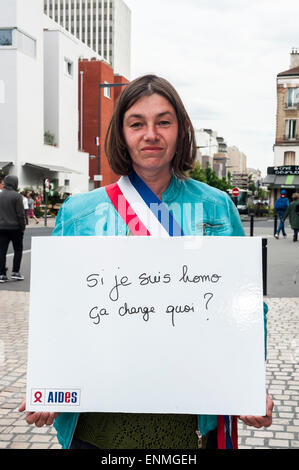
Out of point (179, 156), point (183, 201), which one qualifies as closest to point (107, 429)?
point (183, 201)

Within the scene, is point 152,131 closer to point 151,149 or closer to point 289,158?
point 151,149

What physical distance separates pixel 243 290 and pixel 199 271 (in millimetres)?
138

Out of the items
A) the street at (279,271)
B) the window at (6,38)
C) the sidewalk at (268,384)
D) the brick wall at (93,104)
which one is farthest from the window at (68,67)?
the sidewalk at (268,384)

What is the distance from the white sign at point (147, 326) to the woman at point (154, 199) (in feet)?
0.35

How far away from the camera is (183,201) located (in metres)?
1.68

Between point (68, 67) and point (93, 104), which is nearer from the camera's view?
point (68, 67)

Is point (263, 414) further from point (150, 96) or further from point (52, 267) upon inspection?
point (150, 96)

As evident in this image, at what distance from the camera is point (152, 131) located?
1.62 m

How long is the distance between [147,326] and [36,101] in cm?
3466

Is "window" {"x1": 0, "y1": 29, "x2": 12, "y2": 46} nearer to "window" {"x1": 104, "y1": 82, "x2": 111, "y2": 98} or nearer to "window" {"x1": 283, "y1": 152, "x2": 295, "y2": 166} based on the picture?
"window" {"x1": 104, "y1": 82, "x2": 111, "y2": 98}

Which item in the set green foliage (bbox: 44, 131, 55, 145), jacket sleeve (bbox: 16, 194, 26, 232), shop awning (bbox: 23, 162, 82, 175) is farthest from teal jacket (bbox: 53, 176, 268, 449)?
green foliage (bbox: 44, 131, 55, 145)

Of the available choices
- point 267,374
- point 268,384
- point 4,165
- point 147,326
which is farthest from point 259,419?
point 4,165

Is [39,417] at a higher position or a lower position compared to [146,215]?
lower

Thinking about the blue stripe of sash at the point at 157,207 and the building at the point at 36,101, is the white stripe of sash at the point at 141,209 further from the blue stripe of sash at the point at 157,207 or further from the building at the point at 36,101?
the building at the point at 36,101
